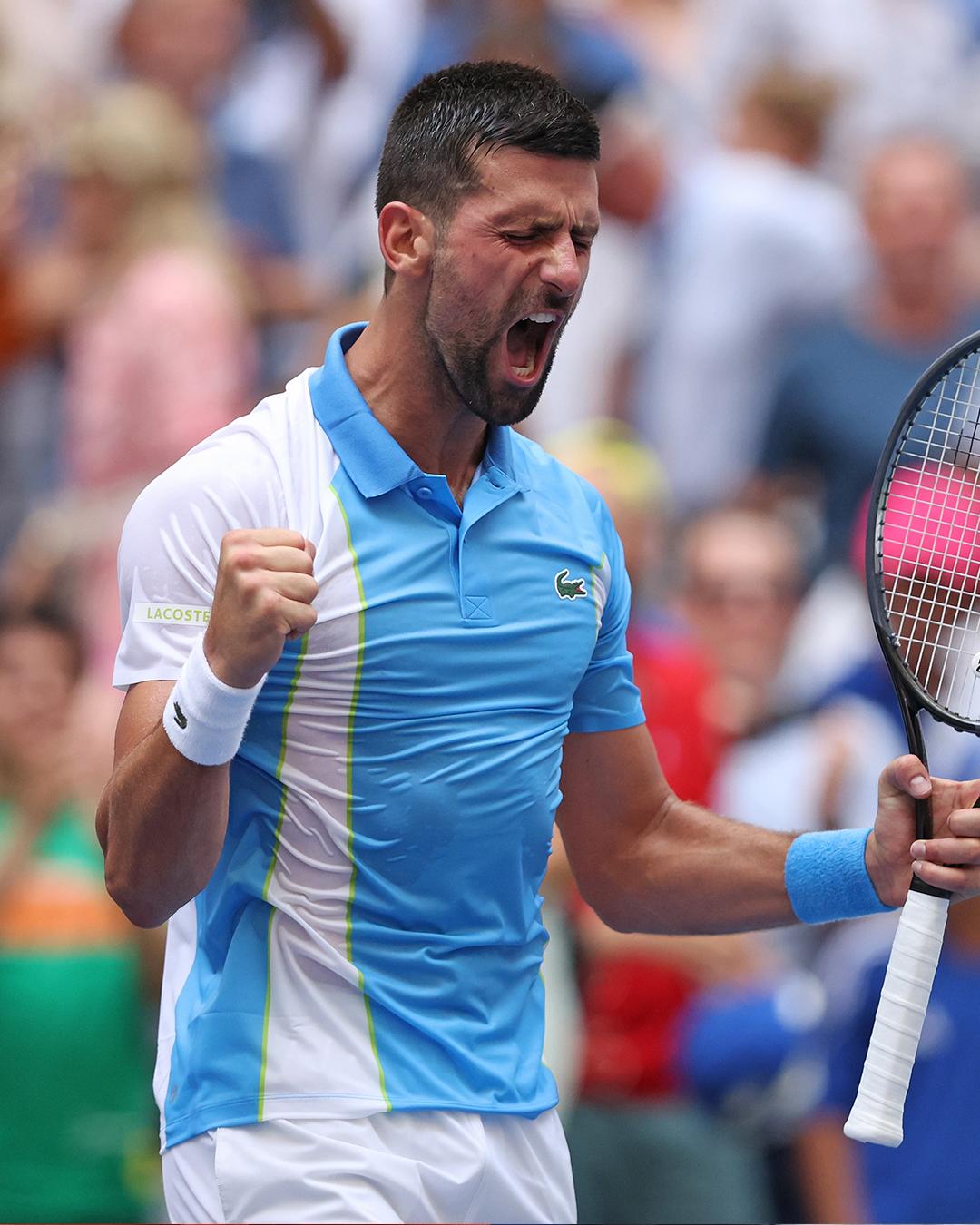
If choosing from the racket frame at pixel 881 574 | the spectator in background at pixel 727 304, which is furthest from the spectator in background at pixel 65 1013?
the spectator in background at pixel 727 304

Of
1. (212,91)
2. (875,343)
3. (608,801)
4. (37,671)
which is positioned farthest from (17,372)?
(608,801)

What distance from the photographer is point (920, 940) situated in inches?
121

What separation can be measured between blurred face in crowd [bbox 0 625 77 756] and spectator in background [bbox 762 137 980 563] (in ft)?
8.68

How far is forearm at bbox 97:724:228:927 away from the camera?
9.17 feet

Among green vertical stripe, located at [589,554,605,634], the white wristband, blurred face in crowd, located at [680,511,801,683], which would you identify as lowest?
blurred face in crowd, located at [680,511,801,683]

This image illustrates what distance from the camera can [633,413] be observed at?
25.4 feet

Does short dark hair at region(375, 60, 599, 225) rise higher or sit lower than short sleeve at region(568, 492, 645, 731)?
higher

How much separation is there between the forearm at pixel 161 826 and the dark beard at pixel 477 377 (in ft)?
2.19

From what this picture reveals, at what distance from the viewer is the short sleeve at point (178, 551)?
2949mm

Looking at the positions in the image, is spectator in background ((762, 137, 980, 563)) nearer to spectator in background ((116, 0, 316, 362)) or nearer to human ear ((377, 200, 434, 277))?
spectator in background ((116, 0, 316, 362))

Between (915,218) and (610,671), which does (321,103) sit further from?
(610,671)

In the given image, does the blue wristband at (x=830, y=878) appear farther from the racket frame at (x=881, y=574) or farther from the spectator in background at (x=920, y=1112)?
the spectator in background at (x=920, y=1112)

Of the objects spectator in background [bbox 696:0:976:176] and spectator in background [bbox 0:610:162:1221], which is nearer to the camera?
spectator in background [bbox 0:610:162:1221]

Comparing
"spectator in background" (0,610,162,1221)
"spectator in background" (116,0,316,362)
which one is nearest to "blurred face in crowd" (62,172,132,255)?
"spectator in background" (116,0,316,362)
